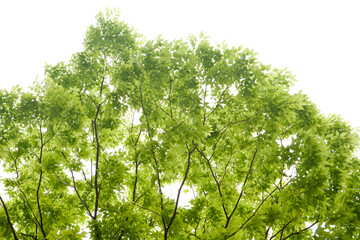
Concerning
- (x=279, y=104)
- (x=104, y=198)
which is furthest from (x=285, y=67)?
(x=104, y=198)

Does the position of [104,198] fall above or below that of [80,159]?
below

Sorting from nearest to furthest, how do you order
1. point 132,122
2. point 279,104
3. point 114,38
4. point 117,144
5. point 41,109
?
point 279,104, point 41,109, point 114,38, point 117,144, point 132,122

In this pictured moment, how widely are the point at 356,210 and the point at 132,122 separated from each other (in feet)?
23.5

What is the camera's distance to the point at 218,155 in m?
7.52

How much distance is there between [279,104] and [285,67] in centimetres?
214

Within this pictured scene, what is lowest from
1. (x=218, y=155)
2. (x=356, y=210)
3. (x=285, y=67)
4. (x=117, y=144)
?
(x=356, y=210)

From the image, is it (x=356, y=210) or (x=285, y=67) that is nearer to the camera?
(x=356, y=210)

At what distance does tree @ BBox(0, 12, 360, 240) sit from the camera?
226 inches

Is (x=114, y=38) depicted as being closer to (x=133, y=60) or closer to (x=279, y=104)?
(x=133, y=60)

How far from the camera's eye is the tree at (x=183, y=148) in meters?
5.73

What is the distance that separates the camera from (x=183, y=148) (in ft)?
19.4

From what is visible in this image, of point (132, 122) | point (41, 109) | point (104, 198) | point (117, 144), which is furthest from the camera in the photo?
point (132, 122)

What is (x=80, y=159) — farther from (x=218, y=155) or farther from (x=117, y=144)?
(x=218, y=155)

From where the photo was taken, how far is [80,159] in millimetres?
7523
